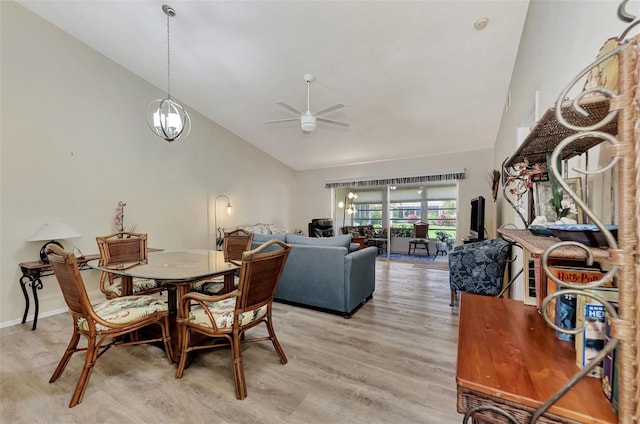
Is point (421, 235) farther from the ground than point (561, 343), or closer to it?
closer to it

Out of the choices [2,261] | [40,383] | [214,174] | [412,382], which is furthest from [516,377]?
[214,174]

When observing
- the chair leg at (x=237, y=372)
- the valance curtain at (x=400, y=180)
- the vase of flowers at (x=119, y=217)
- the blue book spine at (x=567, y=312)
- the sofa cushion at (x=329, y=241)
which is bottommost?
the chair leg at (x=237, y=372)

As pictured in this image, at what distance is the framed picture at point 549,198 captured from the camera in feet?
3.25

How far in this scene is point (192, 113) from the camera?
509 cm

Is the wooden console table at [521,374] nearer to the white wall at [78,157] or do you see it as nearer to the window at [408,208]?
the white wall at [78,157]

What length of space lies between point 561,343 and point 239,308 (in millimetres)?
1652

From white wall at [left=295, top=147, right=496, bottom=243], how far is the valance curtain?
0.36 feet

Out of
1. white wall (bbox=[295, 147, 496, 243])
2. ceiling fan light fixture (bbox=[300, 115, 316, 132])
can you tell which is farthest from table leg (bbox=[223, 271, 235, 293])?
white wall (bbox=[295, 147, 496, 243])

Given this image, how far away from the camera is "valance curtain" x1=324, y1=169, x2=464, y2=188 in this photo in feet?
19.9

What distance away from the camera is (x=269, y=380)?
195 centimetres

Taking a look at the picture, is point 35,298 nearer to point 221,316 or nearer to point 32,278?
point 32,278

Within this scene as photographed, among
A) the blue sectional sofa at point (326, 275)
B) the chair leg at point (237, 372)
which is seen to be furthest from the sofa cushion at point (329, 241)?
the chair leg at point (237, 372)

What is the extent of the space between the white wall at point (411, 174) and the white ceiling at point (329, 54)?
0.89 m

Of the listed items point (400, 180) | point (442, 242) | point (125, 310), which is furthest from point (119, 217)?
point (442, 242)
